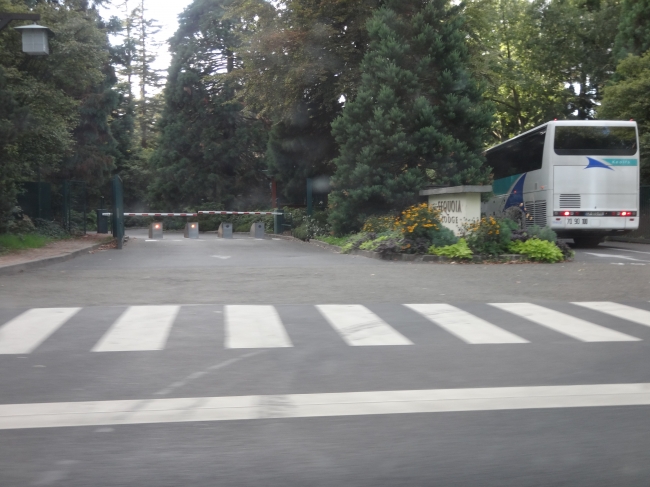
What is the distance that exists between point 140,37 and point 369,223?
52537mm

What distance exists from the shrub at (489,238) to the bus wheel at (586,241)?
958 centimetres

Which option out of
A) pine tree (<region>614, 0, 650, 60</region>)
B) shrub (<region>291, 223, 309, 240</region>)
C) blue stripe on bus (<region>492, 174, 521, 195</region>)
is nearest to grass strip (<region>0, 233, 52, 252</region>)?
shrub (<region>291, 223, 309, 240</region>)

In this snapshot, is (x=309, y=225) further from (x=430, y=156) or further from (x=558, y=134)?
(x=558, y=134)

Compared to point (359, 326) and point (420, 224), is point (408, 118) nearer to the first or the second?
point (420, 224)

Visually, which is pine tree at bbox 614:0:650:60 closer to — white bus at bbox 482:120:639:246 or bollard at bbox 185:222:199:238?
white bus at bbox 482:120:639:246

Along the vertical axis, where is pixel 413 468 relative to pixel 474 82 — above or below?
below

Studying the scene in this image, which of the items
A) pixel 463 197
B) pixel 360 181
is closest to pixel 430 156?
pixel 360 181

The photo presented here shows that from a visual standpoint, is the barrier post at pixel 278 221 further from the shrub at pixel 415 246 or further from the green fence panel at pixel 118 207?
the shrub at pixel 415 246

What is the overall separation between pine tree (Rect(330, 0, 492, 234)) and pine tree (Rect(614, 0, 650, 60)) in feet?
38.8

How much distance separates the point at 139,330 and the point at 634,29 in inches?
1267

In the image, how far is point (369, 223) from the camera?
2506 centimetres

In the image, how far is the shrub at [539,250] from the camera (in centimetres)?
1858

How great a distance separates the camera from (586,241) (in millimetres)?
28359

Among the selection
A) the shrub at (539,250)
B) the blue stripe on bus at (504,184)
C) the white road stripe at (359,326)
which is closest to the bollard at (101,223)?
the blue stripe on bus at (504,184)
